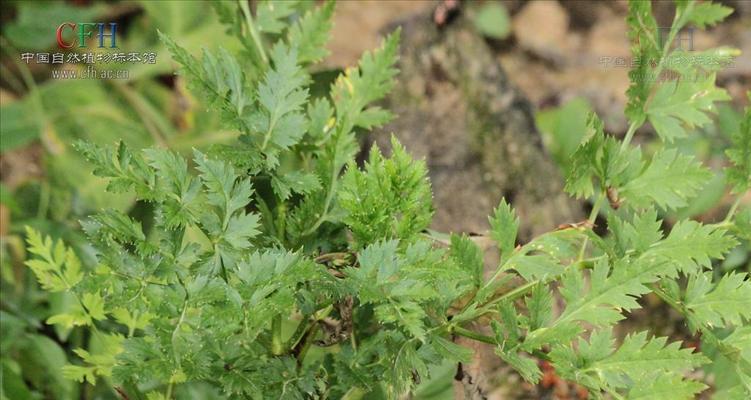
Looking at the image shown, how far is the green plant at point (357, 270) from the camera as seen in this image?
0.91m

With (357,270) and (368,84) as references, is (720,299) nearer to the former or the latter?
(357,270)

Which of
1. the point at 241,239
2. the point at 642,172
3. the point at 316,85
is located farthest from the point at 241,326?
the point at 316,85

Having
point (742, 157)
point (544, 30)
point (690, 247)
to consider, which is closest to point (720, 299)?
point (690, 247)

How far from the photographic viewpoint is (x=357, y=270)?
0.91 meters

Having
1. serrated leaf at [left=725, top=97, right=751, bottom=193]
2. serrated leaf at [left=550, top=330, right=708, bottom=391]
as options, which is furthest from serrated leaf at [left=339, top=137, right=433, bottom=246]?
serrated leaf at [left=725, top=97, right=751, bottom=193]

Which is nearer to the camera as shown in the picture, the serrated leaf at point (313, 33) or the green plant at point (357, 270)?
the green plant at point (357, 270)

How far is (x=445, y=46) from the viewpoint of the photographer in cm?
197

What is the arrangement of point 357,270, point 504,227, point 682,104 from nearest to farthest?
point 357,270 → point 504,227 → point 682,104

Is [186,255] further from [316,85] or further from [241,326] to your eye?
[316,85]

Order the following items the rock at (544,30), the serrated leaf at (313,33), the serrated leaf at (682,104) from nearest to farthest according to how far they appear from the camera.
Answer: the serrated leaf at (682,104), the serrated leaf at (313,33), the rock at (544,30)

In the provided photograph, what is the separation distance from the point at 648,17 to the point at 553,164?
79 centimetres

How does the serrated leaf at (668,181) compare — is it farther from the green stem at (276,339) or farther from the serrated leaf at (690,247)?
the green stem at (276,339)

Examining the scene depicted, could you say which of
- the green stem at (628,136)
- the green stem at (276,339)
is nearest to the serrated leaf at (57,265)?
the green stem at (276,339)

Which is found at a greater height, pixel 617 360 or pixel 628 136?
pixel 628 136
